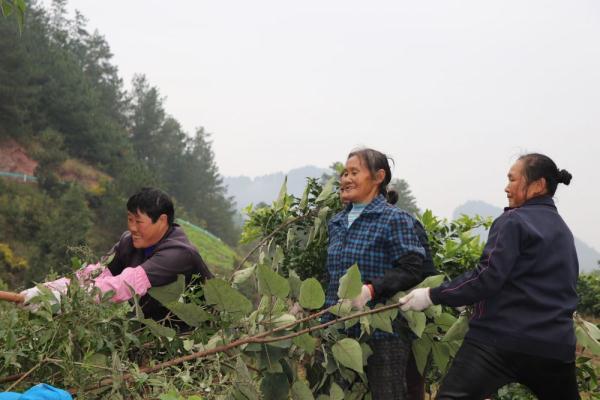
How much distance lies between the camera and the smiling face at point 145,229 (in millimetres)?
3146

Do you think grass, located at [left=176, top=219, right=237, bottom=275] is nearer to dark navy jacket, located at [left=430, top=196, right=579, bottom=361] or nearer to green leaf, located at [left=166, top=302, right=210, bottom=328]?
dark navy jacket, located at [left=430, top=196, right=579, bottom=361]

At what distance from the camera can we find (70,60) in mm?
45906

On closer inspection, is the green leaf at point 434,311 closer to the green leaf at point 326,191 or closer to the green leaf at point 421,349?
the green leaf at point 421,349

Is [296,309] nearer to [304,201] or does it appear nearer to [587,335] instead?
[304,201]

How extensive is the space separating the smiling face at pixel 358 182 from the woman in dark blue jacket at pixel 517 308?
0.69 metres

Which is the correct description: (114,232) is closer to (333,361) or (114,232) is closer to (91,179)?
(91,179)

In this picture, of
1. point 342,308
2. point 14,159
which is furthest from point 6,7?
point 14,159

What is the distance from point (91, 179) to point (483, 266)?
43.4 metres

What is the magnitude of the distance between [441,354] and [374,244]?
62 cm

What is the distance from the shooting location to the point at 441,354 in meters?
2.87

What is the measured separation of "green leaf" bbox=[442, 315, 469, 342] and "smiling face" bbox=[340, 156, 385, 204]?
2.47ft

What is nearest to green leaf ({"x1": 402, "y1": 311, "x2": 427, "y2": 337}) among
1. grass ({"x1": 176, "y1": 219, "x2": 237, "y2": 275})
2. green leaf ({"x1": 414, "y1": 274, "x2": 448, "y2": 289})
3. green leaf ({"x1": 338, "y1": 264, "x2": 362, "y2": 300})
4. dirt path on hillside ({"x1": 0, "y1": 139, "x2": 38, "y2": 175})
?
green leaf ({"x1": 414, "y1": 274, "x2": 448, "y2": 289})

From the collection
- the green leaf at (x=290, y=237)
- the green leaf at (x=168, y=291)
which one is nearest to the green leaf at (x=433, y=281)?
the green leaf at (x=290, y=237)

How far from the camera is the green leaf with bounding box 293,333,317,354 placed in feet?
6.93
